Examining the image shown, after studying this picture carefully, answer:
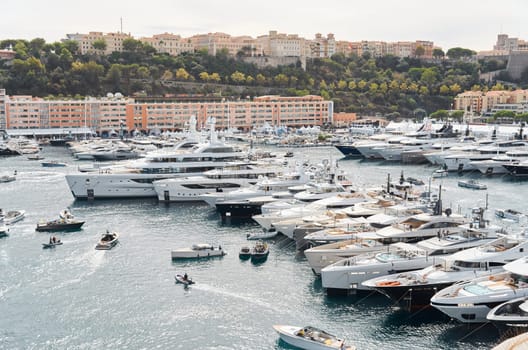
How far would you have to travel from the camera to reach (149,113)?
3639 inches

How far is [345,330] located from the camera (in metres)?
18.5

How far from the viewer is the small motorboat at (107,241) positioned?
1085 inches

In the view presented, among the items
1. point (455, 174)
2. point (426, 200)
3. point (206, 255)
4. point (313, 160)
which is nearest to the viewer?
point (206, 255)

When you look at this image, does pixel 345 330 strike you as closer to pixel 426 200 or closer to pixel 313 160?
pixel 426 200

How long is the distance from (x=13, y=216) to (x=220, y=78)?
278ft

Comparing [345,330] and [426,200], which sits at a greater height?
[426,200]

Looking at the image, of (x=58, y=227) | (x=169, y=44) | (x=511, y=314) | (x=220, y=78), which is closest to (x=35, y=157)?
(x=58, y=227)

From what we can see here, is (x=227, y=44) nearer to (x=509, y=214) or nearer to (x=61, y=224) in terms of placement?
(x=61, y=224)

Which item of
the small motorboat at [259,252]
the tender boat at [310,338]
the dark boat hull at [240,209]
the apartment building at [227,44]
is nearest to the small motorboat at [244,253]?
the small motorboat at [259,252]

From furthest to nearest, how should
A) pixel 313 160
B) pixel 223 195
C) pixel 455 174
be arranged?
pixel 313 160 → pixel 455 174 → pixel 223 195

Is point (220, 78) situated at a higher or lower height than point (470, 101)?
higher

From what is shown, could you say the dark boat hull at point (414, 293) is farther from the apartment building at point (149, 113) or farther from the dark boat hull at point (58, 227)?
the apartment building at point (149, 113)

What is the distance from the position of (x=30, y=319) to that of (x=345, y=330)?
9.64 metres

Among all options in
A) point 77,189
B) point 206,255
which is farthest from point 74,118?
point 206,255
